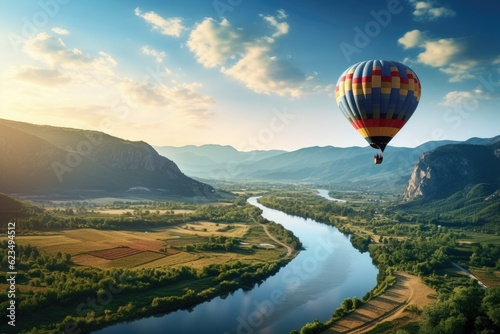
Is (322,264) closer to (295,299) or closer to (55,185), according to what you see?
(295,299)

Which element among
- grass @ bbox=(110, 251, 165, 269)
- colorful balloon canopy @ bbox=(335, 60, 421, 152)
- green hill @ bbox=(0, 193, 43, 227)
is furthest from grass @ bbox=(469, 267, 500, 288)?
green hill @ bbox=(0, 193, 43, 227)

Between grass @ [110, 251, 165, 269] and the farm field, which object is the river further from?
grass @ [110, 251, 165, 269]

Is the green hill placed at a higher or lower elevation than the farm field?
higher

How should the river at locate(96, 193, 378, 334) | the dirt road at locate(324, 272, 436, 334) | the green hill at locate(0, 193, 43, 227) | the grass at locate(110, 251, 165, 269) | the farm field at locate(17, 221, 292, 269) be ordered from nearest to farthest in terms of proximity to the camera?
the dirt road at locate(324, 272, 436, 334) < the river at locate(96, 193, 378, 334) < the grass at locate(110, 251, 165, 269) < the farm field at locate(17, 221, 292, 269) < the green hill at locate(0, 193, 43, 227)

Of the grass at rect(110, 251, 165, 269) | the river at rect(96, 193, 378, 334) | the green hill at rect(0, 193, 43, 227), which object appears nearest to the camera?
the river at rect(96, 193, 378, 334)

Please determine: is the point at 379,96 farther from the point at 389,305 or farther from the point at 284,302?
the point at 284,302

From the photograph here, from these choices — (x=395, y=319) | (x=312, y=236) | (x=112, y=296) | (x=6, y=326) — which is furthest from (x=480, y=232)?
(x=6, y=326)

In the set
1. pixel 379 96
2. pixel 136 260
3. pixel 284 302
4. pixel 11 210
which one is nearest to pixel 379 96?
pixel 379 96
